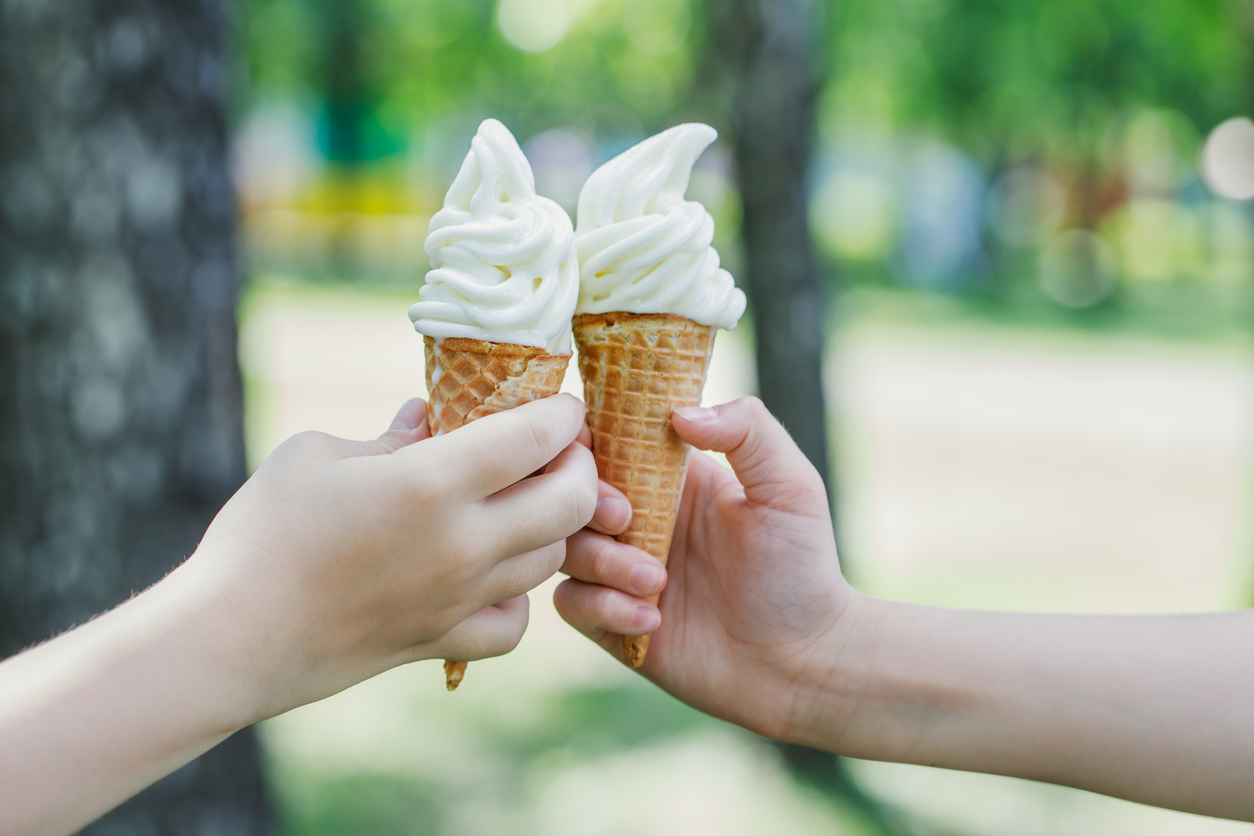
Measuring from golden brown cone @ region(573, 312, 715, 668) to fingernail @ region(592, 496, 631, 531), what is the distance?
84mm

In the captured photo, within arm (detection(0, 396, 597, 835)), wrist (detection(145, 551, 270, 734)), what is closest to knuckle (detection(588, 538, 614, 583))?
arm (detection(0, 396, 597, 835))

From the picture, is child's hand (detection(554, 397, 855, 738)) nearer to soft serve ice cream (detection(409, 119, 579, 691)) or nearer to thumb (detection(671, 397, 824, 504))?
thumb (detection(671, 397, 824, 504))

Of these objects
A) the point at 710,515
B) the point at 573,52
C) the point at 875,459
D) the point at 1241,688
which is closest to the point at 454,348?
the point at 710,515

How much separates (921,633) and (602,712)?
3.38 meters

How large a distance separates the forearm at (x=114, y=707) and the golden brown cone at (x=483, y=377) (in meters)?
0.56

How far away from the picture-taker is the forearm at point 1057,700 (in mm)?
1972

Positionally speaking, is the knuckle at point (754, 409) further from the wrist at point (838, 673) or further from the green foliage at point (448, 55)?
the green foliage at point (448, 55)

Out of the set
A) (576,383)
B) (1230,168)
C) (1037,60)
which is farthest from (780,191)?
(1230,168)

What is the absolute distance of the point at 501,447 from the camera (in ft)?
5.54

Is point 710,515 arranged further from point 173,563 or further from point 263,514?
point 173,563

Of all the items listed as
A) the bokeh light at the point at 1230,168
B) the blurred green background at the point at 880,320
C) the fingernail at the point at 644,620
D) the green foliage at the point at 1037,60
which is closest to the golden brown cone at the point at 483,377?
the fingernail at the point at 644,620

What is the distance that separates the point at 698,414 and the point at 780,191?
2793 millimetres

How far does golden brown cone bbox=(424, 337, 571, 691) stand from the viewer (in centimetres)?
196

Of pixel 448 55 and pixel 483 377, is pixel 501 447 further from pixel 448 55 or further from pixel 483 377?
pixel 448 55
